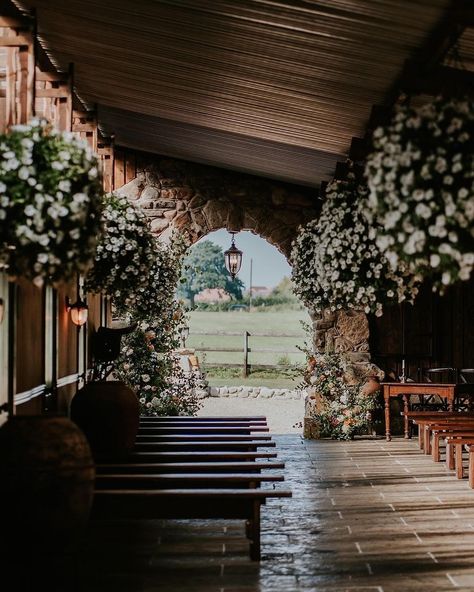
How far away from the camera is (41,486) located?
175 inches

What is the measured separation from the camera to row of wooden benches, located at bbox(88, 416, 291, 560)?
17.5 ft

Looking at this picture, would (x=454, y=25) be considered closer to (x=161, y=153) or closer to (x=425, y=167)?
(x=425, y=167)

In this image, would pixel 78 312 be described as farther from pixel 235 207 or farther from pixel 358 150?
pixel 235 207

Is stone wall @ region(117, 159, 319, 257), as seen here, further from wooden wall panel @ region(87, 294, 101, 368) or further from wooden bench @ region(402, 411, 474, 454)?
wooden bench @ region(402, 411, 474, 454)

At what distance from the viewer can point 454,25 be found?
4.34 metres

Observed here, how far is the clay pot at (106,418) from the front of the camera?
6915 millimetres

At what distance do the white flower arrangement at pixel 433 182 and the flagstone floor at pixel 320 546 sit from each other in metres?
1.97

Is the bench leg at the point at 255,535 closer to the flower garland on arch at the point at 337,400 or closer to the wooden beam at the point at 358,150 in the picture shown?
the wooden beam at the point at 358,150

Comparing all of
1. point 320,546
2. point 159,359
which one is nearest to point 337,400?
point 159,359

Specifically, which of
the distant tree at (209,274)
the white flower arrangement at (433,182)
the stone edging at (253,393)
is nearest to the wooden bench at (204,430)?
the white flower arrangement at (433,182)

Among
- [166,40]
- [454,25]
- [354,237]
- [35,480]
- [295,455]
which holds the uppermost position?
[166,40]

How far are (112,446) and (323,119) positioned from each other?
3.18 m

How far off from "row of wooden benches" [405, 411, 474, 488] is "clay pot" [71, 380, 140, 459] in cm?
288

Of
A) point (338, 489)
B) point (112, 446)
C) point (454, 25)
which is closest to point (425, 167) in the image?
point (454, 25)
